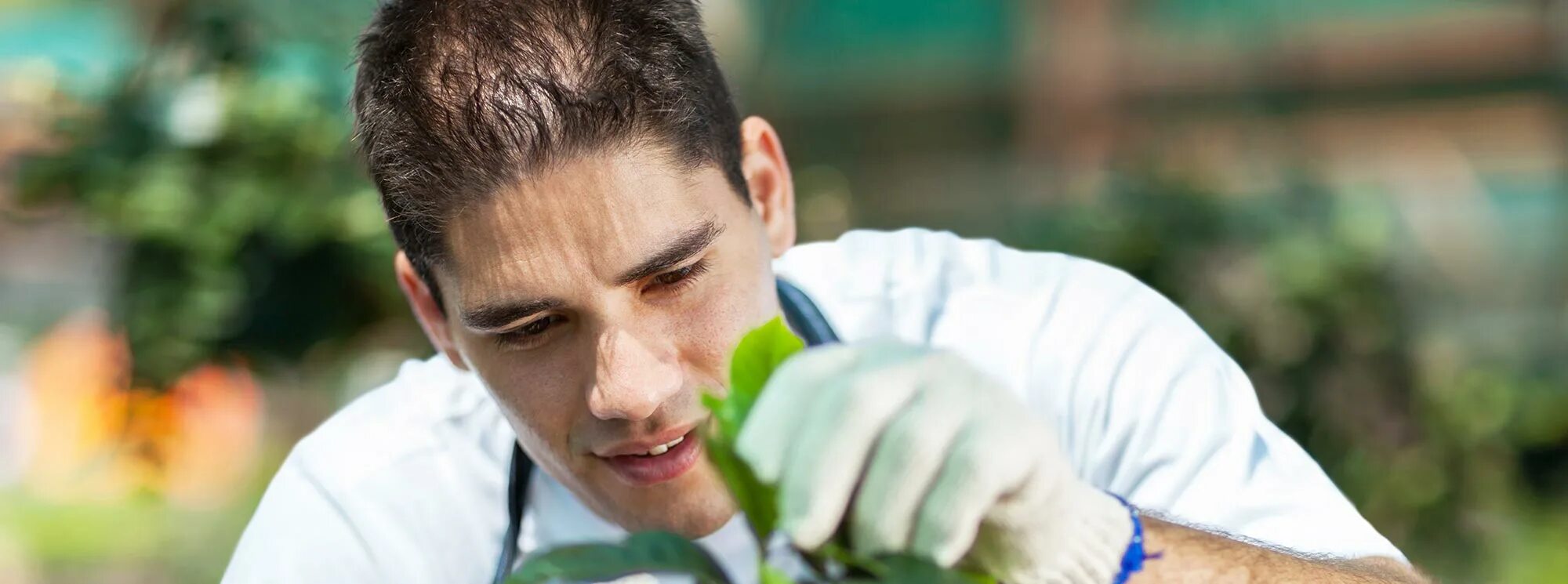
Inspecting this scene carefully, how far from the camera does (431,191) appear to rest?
5.23ft

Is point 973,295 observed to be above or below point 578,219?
below

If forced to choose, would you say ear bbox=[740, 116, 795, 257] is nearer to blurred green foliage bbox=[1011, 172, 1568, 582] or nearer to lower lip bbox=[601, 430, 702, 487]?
lower lip bbox=[601, 430, 702, 487]

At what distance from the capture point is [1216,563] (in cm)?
119

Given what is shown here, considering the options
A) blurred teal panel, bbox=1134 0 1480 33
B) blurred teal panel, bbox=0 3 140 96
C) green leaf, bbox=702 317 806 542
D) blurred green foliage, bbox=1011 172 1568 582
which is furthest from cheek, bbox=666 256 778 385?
blurred teal panel, bbox=1134 0 1480 33

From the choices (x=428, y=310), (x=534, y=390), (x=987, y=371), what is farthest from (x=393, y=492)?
(x=987, y=371)

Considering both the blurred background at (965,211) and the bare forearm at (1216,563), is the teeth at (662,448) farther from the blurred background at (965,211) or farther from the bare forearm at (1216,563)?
the blurred background at (965,211)

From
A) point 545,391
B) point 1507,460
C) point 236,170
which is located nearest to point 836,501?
point 545,391

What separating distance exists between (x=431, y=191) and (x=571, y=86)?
18cm

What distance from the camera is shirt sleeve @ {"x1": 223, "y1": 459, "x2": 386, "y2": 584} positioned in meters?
1.78

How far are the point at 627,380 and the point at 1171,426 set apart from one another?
635 millimetres

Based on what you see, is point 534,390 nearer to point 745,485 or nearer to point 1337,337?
point 745,485

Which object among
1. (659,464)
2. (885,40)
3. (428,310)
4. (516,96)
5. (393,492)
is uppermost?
(516,96)

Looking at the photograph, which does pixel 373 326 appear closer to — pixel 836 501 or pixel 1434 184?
pixel 836 501

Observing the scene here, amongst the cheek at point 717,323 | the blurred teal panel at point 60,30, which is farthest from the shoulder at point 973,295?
the blurred teal panel at point 60,30
